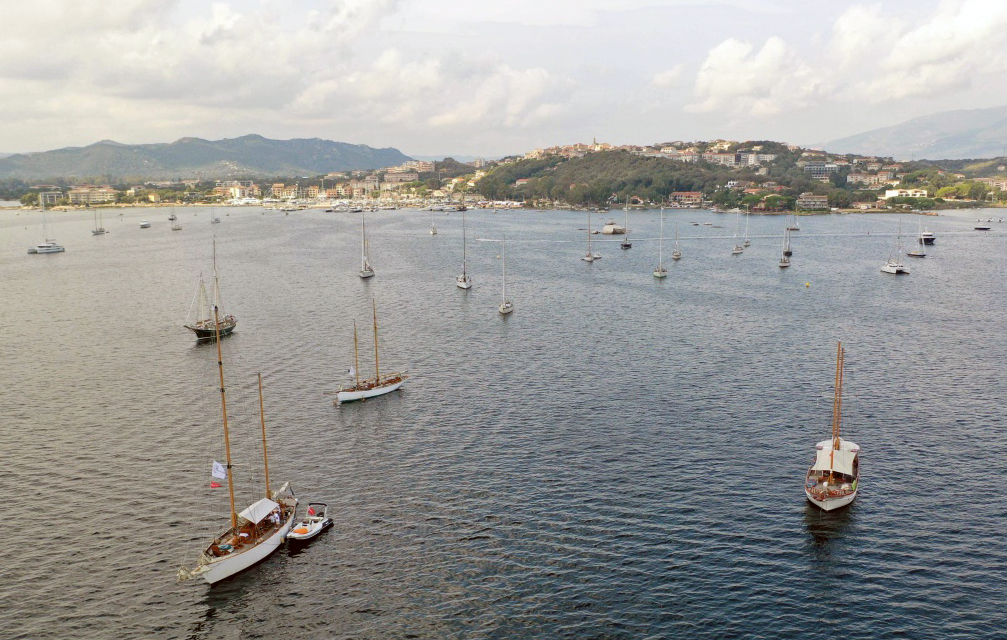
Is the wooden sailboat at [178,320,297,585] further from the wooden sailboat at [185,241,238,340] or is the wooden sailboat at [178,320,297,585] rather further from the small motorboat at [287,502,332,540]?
the wooden sailboat at [185,241,238,340]

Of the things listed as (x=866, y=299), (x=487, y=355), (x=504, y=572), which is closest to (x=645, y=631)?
(x=504, y=572)

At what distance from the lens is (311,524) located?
28.5 metres

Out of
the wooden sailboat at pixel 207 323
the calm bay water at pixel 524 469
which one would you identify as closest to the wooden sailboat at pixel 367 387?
the calm bay water at pixel 524 469

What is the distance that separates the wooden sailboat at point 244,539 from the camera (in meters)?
25.1

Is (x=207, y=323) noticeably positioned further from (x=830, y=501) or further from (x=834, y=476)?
(x=830, y=501)

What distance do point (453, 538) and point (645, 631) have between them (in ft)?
27.4

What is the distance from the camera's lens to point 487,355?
54594 mm

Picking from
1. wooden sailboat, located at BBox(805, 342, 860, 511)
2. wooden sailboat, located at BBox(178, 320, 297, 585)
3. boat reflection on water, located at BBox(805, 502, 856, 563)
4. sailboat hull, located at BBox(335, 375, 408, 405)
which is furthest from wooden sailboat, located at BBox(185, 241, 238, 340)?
boat reflection on water, located at BBox(805, 502, 856, 563)

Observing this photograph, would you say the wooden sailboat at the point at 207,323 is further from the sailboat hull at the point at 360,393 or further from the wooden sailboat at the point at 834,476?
the wooden sailboat at the point at 834,476

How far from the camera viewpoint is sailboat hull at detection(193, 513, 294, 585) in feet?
81.7

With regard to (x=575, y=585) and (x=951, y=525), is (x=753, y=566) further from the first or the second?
(x=951, y=525)

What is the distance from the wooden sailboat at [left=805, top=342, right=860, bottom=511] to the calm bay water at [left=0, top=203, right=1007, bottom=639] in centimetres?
68

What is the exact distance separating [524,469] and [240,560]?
13261mm

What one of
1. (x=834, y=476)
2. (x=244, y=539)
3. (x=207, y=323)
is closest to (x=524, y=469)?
(x=244, y=539)
